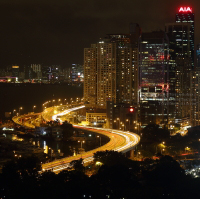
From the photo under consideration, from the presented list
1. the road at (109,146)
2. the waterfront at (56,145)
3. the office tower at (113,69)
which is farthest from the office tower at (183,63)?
the waterfront at (56,145)

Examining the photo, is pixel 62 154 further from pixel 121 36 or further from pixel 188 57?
pixel 188 57

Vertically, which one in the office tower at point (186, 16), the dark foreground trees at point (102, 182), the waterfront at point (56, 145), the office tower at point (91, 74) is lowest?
the waterfront at point (56, 145)

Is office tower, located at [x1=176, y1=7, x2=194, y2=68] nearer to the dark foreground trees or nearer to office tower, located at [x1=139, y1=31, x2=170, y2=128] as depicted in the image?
office tower, located at [x1=139, y1=31, x2=170, y2=128]

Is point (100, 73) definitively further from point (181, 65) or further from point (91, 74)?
point (181, 65)

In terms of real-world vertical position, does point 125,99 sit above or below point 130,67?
below

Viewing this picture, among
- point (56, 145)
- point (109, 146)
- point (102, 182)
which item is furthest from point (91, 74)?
point (102, 182)

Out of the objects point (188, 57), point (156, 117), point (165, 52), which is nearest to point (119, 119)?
point (156, 117)

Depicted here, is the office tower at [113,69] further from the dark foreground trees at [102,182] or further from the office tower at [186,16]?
the dark foreground trees at [102,182]

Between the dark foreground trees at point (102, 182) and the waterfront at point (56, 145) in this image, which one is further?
the waterfront at point (56, 145)
